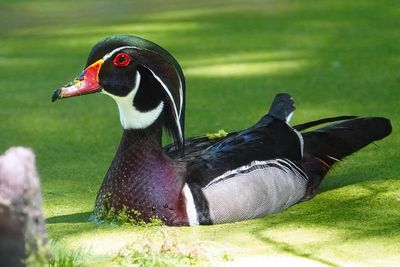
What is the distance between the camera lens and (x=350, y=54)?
601 cm

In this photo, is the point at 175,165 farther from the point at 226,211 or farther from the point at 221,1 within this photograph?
the point at 221,1

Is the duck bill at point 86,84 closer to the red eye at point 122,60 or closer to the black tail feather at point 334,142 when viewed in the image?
the red eye at point 122,60

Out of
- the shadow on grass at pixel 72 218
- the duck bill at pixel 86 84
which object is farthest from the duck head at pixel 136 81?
the shadow on grass at pixel 72 218

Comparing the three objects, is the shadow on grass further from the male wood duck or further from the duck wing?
the duck wing

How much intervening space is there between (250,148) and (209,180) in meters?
0.22

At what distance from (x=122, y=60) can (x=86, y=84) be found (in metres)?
0.15

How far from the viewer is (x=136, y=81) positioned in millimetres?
3291

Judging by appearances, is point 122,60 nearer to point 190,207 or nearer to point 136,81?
point 136,81

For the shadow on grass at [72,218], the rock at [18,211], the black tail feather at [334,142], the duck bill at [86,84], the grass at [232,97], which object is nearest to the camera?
the rock at [18,211]

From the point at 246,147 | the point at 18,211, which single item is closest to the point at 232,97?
the point at 246,147

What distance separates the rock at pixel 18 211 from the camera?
995mm

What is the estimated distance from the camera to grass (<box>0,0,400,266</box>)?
10.2ft

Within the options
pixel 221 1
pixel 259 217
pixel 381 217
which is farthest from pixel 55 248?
pixel 221 1

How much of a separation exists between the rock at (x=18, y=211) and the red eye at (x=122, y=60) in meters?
2.26
